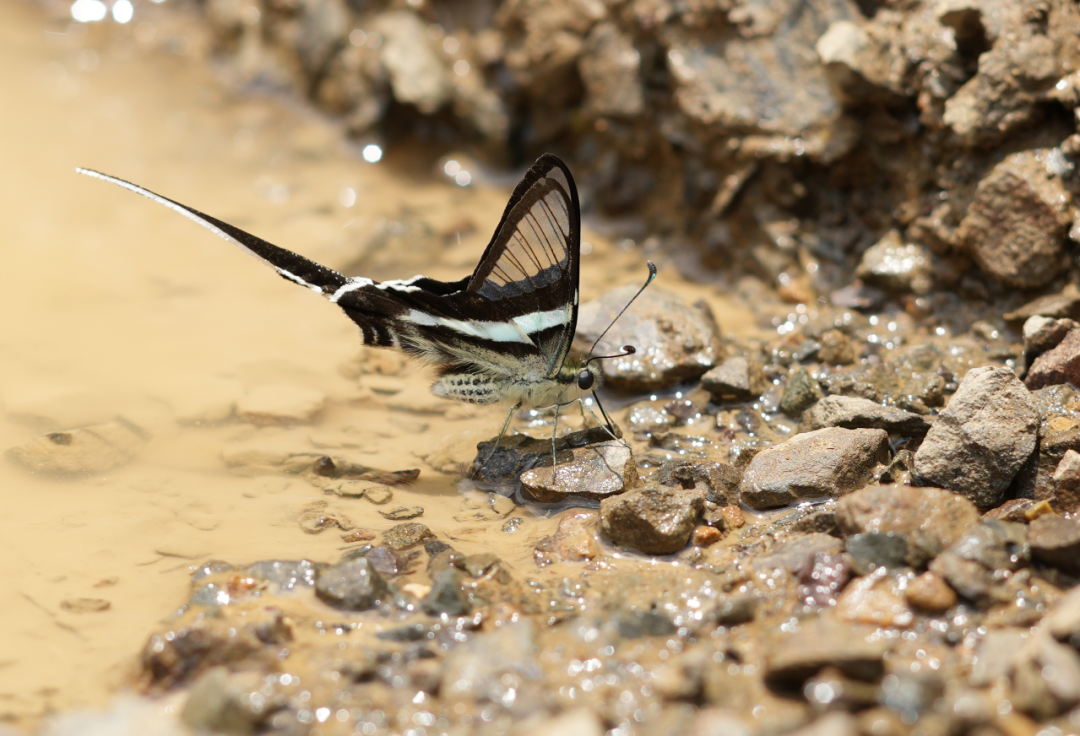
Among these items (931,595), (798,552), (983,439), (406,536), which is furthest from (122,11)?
(931,595)

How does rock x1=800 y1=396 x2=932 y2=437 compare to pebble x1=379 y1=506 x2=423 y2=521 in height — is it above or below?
above

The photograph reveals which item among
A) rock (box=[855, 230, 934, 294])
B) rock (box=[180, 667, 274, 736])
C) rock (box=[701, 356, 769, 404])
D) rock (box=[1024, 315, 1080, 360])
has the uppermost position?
rock (box=[855, 230, 934, 294])

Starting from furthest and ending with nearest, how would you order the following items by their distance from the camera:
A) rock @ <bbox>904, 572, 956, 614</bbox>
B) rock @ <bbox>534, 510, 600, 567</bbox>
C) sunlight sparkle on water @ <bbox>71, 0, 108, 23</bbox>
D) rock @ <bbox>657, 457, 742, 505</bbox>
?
sunlight sparkle on water @ <bbox>71, 0, 108, 23</bbox> → rock @ <bbox>657, 457, 742, 505</bbox> → rock @ <bbox>534, 510, 600, 567</bbox> → rock @ <bbox>904, 572, 956, 614</bbox>

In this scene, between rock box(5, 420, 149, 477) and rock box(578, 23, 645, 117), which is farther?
rock box(578, 23, 645, 117)

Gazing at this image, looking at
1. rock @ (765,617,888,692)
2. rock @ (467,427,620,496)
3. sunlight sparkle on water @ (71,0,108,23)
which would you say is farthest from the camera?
sunlight sparkle on water @ (71,0,108,23)

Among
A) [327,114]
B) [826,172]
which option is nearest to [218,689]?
[826,172]

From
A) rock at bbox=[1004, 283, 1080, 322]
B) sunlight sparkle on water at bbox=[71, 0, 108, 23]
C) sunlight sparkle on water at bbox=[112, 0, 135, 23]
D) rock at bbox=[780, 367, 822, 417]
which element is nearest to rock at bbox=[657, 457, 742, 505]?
rock at bbox=[780, 367, 822, 417]

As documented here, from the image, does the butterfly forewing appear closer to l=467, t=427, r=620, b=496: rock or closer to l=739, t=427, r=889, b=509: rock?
l=467, t=427, r=620, b=496: rock
